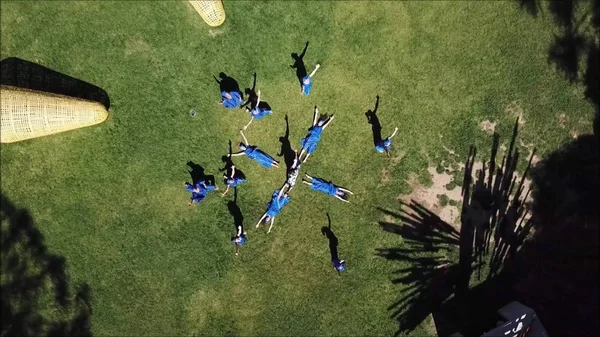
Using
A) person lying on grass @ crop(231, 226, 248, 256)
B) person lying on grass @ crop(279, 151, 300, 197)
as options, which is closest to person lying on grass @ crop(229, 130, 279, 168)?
person lying on grass @ crop(279, 151, 300, 197)

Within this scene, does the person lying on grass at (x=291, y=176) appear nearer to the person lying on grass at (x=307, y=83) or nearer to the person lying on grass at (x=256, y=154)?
the person lying on grass at (x=256, y=154)

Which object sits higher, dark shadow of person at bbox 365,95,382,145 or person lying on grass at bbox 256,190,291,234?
dark shadow of person at bbox 365,95,382,145

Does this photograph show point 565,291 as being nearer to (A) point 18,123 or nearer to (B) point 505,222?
(B) point 505,222

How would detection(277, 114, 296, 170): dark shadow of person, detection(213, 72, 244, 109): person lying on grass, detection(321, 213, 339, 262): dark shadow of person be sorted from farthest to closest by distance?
detection(321, 213, 339, 262): dark shadow of person, detection(277, 114, 296, 170): dark shadow of person, detection(213, 72, 244, 109): person lying on grass

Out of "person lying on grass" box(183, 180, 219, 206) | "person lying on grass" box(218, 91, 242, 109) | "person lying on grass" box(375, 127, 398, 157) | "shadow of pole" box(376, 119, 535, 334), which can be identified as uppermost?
"person lying on grass" box(218, 91, 242, 109)

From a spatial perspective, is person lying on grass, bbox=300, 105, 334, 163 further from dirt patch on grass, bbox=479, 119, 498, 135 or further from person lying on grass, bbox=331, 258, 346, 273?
dirt patch on grass, bbox=479, 119, 498, 135

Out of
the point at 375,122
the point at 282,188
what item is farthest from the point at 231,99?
the point at 375,122

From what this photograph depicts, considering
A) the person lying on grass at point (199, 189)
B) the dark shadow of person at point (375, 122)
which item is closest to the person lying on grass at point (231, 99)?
the person lying on grass at point (199, 189)
